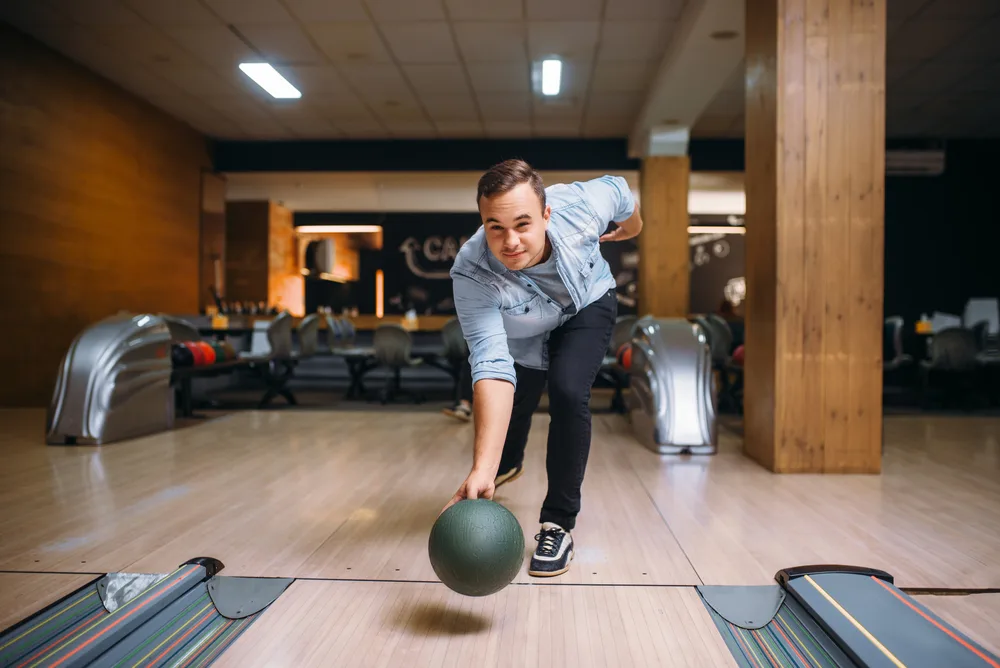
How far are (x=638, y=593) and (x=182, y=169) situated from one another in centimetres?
805

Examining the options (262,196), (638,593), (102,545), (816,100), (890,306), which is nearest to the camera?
(638,593)

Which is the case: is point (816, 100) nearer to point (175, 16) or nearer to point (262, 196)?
point (175, 16)

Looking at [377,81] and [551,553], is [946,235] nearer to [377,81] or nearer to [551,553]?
[377,81]

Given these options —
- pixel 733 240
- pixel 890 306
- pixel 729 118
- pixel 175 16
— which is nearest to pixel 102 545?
pixel 175 16

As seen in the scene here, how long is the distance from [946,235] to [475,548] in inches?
384

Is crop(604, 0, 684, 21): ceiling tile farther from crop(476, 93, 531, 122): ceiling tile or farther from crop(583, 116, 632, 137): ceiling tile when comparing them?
crop(583, 116, 632, 137): ceiling tile

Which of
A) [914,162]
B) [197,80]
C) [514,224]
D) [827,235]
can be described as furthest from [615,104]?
[514,224]

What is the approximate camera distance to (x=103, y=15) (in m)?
5.21

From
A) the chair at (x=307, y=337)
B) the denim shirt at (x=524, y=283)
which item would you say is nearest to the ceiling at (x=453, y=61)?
the chair at (x=307, y=337)

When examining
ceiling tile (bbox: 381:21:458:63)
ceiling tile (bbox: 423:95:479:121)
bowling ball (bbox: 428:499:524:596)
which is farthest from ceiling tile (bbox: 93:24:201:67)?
bowling ball (bbox: 428:499:524:596)

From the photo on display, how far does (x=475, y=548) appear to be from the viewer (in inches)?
56.4

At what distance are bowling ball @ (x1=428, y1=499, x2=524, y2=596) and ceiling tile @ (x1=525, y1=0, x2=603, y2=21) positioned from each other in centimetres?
452

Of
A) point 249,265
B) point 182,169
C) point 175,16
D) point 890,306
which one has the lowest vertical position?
point 890,306

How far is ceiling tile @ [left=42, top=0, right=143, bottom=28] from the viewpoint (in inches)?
198
